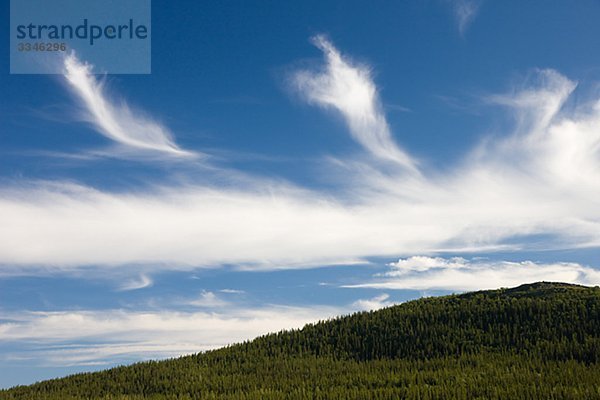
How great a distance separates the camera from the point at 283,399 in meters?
34.7

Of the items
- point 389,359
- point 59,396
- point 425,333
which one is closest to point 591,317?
point 425,333

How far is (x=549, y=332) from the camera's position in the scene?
46.6 meters

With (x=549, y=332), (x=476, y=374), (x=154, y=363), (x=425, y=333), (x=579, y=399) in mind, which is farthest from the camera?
(x=154, y=363)

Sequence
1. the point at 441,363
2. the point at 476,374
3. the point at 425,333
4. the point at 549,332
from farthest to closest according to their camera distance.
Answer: the point at 425,333
the point at 549,332
the point at 441,363
the point at 476,374

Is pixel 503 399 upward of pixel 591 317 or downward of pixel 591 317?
downward

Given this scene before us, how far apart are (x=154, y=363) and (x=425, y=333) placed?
924 inches

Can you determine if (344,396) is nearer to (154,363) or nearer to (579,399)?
(579,399)

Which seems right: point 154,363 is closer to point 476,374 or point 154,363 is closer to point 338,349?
point 338,349

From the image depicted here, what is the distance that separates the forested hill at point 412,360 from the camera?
3559 cm

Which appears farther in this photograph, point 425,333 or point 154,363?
point 154,363

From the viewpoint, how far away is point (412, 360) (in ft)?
151

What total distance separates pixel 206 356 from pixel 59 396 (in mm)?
13883

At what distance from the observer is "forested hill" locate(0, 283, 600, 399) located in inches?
1401

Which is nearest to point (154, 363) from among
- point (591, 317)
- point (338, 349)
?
point (338, 349)
